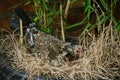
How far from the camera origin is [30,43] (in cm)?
97

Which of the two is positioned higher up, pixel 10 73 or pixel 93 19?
pixel 93 19

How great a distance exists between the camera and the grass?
0.83 meters

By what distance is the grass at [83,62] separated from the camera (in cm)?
83

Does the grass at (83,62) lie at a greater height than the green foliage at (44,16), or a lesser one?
lesser

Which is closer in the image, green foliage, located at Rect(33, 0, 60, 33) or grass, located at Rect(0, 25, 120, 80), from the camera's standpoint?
grass, located at Rect(0, 25, 120, 80)

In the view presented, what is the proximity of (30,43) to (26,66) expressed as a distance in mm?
116

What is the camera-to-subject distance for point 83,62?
86 cm

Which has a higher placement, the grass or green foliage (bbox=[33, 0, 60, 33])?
green foliage (bbox=[33, 0, 60, 33])

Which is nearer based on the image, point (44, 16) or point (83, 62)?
point (83, 62)

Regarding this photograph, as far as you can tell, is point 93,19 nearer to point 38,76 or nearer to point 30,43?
point 30,43

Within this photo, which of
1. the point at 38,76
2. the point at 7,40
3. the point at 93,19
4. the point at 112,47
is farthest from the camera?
the point at 93,19

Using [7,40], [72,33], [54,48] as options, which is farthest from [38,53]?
[72,33]

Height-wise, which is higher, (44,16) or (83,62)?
(44,16)

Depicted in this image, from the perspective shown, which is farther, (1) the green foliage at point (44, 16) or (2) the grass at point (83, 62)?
(1) the green foliage at point (44, 16)
